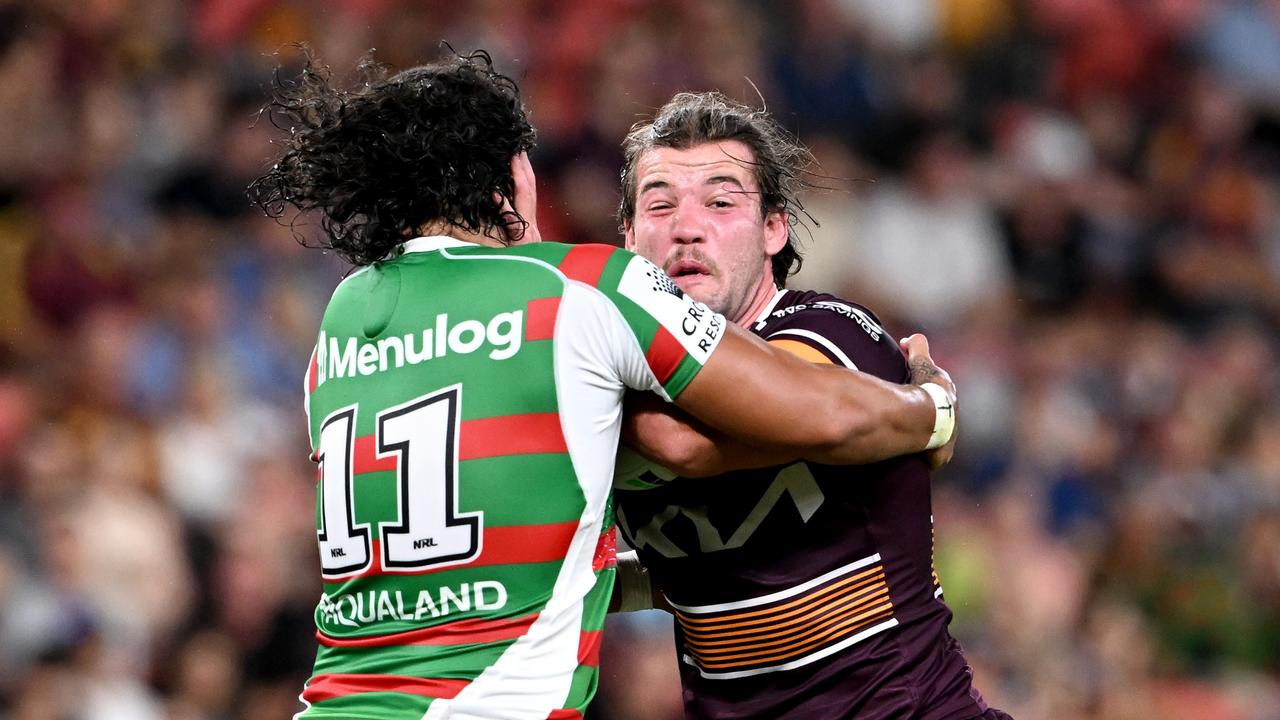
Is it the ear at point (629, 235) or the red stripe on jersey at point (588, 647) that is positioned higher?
the ear at point (629, 235)

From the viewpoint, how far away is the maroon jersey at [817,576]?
4.27 m

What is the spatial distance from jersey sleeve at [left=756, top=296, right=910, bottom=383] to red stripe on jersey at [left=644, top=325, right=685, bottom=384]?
0.52m

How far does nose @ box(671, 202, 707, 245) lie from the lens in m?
4.69

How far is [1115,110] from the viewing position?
42.4 ft

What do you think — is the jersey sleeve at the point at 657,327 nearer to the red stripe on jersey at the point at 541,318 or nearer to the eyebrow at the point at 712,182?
the red stripe on jersey at the point at 541,318

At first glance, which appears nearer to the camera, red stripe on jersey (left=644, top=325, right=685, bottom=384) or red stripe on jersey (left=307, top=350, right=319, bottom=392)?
red stripe on jersey (left=644, top=325, right=685, bottom=384)

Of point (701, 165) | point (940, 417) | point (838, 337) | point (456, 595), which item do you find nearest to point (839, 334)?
point (838, 337)

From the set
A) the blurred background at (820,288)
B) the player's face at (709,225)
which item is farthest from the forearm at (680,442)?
the blurred background at (820,288)

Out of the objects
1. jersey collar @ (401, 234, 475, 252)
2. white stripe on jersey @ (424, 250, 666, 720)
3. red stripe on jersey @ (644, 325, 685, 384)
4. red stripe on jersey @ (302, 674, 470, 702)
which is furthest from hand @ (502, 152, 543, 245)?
red stripe on jersey @ (302, 674, 470, 702)

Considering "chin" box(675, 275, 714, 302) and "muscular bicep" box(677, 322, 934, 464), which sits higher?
"chin" box(675, 275, 714, 302)

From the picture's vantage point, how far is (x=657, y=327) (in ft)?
12.1

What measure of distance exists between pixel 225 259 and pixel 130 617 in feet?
8.89

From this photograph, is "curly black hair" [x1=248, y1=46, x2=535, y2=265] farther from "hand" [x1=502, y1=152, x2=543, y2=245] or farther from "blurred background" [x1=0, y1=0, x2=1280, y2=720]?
"blurred background" [x1=0, y1=0, x2=1280, y2=720]

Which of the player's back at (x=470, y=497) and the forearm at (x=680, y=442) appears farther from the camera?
the forearm at (x=680, y=442)
